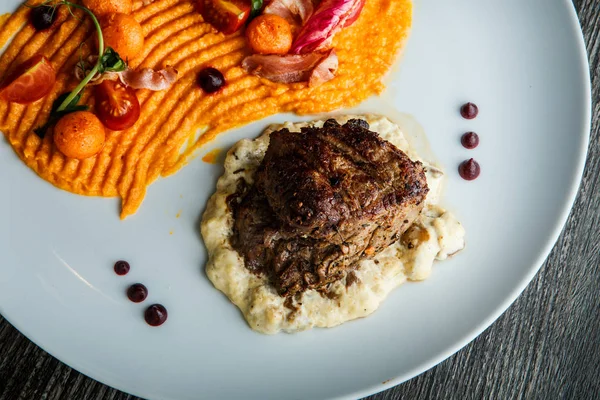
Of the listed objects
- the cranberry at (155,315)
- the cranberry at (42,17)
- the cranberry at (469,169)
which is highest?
the cranberry at (42,17)

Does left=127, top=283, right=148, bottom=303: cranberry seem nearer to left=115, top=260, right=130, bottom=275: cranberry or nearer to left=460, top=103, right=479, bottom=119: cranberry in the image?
left=115, top=260, right=130, bottom=275: cranberry

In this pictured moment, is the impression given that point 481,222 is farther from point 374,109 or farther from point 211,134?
point 211,134

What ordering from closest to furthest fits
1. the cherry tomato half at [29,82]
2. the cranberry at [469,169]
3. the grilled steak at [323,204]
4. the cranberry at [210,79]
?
the grilled steak at [323,204] → the cherry tomato half at [29,82] → the cranberry at [210,79] → the cranberry at [469,169]

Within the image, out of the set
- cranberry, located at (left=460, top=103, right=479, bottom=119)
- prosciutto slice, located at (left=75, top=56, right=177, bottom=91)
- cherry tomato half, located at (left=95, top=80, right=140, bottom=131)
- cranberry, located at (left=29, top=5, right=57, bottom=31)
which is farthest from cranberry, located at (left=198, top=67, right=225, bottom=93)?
cranberry, located at (left=460, top=103, right=479, bottom=119)

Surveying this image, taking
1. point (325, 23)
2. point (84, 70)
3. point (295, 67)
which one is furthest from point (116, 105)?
point (325, 23)

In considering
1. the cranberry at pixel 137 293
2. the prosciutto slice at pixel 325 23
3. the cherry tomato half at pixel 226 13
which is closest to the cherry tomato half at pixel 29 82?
the cherry tomato half at pixel 226 13

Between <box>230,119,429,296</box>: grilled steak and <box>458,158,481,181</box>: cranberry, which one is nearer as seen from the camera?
<box>230,119,429,296</box>: grilled steak

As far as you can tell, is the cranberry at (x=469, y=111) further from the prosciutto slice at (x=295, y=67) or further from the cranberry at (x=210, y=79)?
the cranberry at (x=210, y=79)
